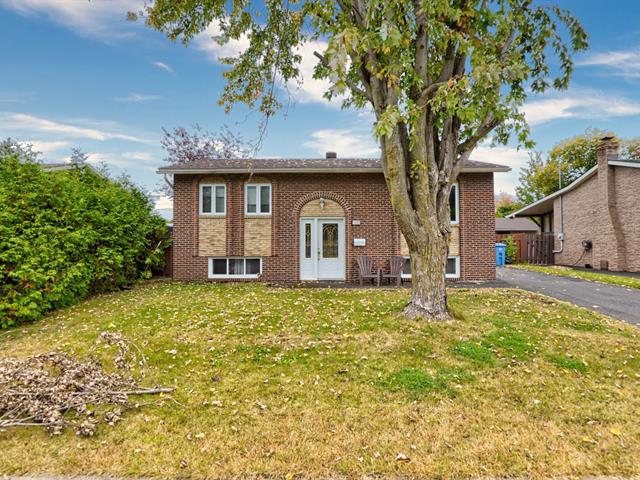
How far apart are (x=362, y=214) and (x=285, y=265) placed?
336 cm

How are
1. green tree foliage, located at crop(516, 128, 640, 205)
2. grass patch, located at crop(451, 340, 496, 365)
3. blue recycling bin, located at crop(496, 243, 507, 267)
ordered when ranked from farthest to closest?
1. green tree foliage, located at crop(516, 128, 640, 205)
2. blue recycling bin, located at crop(496, 243, 507, 267)
3. grass patch, located at crop(451, 340, 496, 365)

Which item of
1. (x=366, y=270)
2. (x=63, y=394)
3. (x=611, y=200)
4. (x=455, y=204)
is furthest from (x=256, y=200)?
(x=611, y=200)

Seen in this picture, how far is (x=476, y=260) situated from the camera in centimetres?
1249

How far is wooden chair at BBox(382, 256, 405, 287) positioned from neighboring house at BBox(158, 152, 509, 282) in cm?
29

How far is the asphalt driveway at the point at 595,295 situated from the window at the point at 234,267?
9.20 m

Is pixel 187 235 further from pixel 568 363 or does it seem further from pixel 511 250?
pixel 511 250

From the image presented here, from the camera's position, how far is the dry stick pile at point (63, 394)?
10.6 ft

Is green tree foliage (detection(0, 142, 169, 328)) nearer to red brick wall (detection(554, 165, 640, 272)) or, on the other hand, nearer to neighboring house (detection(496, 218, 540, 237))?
red brick wall (detection(554, 165, 640, 272))

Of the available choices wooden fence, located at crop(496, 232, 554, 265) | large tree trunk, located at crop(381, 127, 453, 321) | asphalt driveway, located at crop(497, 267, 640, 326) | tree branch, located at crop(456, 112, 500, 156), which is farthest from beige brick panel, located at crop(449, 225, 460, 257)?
wooden fence, located at crop(496, 232, 554, 265)

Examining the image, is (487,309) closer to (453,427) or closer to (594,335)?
(594,335)

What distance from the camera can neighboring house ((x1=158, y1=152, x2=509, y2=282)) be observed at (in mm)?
12461

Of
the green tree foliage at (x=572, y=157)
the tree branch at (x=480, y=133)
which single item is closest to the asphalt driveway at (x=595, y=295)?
the tree branch at (x=480, y=133)

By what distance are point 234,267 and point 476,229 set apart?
29.3 feet

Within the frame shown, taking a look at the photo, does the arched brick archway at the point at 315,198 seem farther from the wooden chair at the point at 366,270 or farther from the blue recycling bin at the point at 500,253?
the blue recycling bin at the point at 500,253
